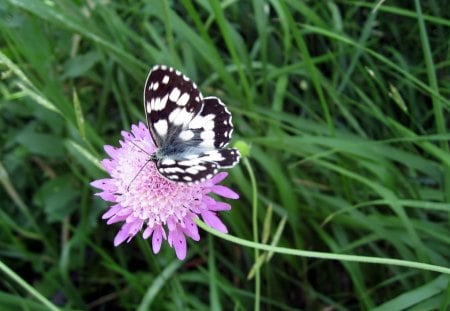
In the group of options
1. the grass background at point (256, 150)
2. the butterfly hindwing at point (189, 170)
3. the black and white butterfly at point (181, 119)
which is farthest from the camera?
the grass background at point (256, 150)

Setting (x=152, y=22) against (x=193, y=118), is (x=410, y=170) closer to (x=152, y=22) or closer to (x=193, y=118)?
(x=193, y=118)

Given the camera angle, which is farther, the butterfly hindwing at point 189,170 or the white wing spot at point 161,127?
the white wing spot at point 161,127

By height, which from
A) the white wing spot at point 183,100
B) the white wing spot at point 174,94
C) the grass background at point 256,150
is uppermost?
the white wing spot at point 174,94

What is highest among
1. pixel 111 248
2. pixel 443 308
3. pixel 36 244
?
pixel 36 244

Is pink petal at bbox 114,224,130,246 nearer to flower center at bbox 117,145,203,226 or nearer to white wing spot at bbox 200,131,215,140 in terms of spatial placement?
flower center at bbox 117,145,203,226

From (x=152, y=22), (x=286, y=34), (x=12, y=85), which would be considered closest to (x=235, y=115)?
(x=286, y=34)

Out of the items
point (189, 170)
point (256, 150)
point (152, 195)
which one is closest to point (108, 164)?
point (152, 195)

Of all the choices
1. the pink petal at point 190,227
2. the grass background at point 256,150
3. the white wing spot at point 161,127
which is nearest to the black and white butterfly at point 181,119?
the white wing spot at point 161,127

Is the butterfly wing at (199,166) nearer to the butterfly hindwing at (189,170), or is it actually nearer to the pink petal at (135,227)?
the butterfly hindwing at (189,170)
